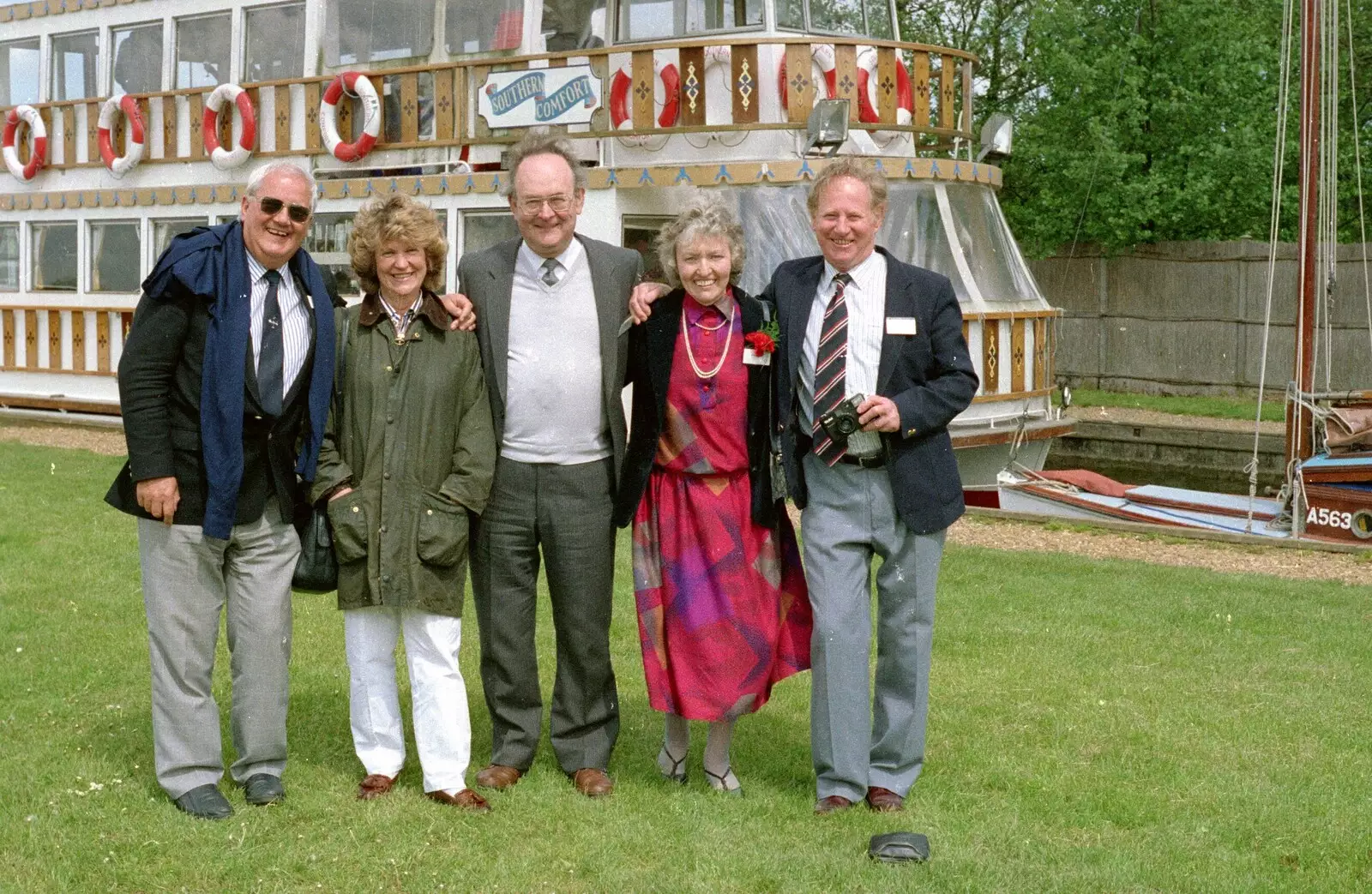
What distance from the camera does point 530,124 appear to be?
45.8 feet

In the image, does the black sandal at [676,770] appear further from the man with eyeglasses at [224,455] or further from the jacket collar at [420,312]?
the jacket collar at [420,312]

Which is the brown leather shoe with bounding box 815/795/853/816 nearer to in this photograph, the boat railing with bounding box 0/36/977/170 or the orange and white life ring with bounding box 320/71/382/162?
the boat railing with bounding box 0/36/977/170

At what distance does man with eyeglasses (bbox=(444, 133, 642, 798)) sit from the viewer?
17.4ft

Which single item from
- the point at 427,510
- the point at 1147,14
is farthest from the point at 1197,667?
the point at 1147,14

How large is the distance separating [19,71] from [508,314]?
15915mm

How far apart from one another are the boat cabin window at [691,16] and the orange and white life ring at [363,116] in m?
2.63

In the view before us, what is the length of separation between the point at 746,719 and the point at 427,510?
1875mm

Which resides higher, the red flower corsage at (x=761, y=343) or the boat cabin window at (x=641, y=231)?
the boat cabin window at (x=641, y=231)

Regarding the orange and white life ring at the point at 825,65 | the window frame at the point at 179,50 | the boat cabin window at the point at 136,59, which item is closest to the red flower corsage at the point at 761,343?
the orange and white life ring at the point at 825,65

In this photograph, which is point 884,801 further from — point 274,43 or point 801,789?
point 274,43

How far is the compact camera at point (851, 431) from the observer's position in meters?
5.04

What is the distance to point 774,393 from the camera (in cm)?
533

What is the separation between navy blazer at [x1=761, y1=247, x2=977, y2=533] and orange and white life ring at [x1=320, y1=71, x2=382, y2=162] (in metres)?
10.2

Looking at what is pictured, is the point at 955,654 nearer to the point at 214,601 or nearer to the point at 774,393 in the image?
the point at 774,393
